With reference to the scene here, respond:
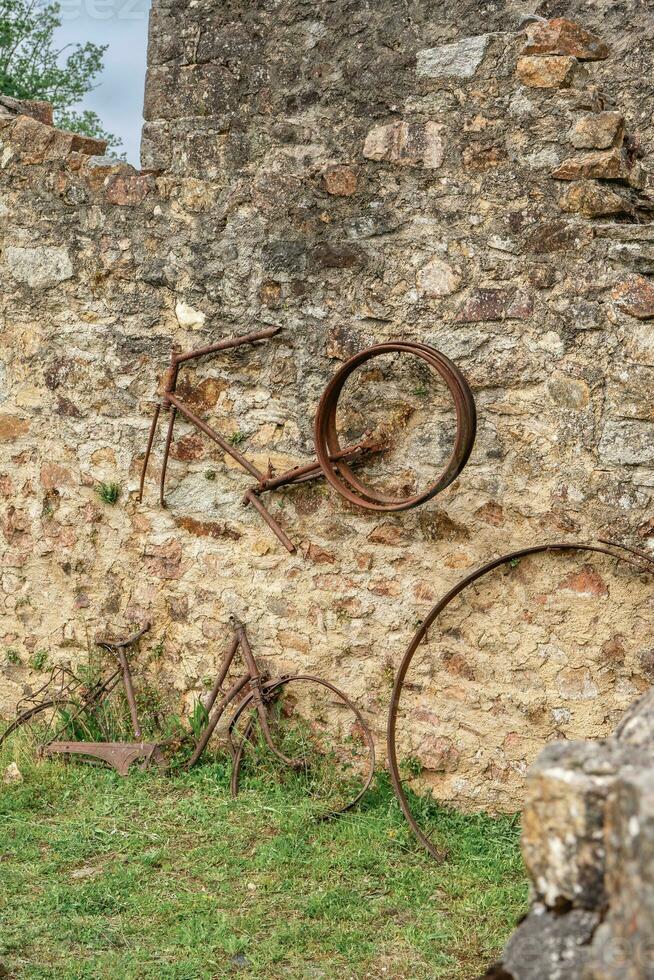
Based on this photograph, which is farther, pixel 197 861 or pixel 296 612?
pixel 296 612

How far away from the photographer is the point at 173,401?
4.34 metres

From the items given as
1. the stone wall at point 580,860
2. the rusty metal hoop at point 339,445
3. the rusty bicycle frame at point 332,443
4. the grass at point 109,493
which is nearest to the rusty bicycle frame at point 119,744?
the grass at point 109,493

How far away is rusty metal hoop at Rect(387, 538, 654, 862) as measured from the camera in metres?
3.54

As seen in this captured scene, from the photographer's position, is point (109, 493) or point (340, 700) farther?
point (109, 493)

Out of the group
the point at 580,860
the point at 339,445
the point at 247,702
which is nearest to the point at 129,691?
the point at 247,702

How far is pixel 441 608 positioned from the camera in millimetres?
3812

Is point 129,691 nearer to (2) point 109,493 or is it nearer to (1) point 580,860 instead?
(2) point 109,493

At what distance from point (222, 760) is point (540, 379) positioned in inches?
79.3

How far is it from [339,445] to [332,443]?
0.22 feet

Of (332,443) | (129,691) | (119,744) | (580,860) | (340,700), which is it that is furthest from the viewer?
(129,691)

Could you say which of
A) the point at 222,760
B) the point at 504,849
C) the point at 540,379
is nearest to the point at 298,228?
the point at 540,379

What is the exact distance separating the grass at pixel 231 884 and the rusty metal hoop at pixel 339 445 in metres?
1.09

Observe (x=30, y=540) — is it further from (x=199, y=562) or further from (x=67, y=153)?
(x=67, y=153)

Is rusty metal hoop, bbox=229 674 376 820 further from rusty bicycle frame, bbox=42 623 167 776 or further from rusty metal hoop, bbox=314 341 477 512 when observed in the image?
rusty metal hoop, bbox=314 341 477 512
